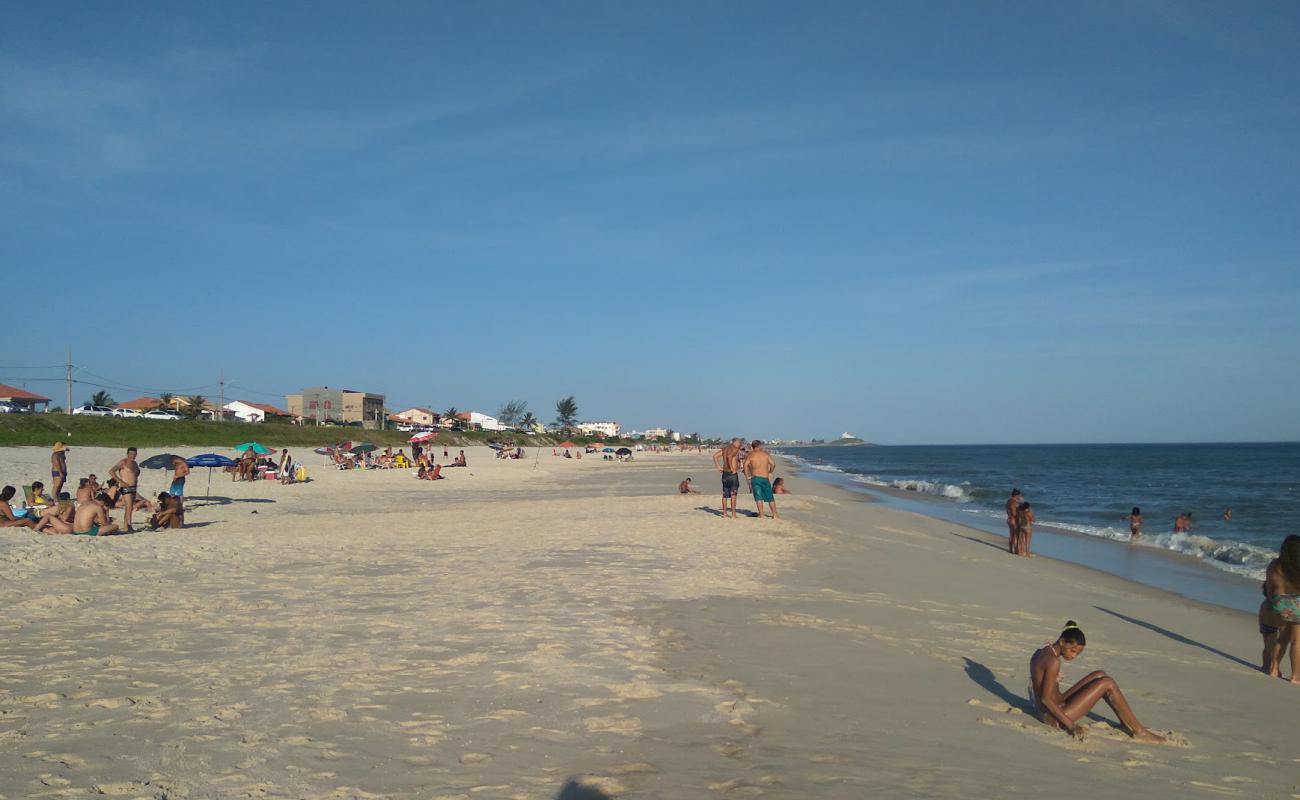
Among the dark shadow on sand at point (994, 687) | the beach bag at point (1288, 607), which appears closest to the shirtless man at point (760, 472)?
the beach bag at point (1288, 607)

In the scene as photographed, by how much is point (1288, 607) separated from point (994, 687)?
3.40m

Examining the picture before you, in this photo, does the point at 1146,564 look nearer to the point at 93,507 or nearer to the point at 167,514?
the point at 167,514

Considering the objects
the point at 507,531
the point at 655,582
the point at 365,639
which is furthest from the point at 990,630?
the point at 507,531

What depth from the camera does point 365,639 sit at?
6707 mm

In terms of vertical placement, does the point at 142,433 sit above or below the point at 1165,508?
above

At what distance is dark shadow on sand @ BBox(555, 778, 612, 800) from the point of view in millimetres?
3871

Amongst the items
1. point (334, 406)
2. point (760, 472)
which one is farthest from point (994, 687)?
point (334, 406)

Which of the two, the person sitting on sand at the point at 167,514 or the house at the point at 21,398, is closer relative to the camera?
the person sitting on sand at the point at 167,514

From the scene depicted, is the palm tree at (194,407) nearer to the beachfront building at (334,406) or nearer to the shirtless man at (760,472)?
the beachfront building at (334,406)

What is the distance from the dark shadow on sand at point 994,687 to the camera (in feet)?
18.7

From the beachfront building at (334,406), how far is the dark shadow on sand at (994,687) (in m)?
102

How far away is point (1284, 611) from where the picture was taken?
24.3 feet

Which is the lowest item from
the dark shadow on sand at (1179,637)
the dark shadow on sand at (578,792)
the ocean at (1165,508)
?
the ocean at (1165,508)

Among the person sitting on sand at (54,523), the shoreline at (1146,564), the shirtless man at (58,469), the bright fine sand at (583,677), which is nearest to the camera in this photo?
the bright fine sand at (583,677)
